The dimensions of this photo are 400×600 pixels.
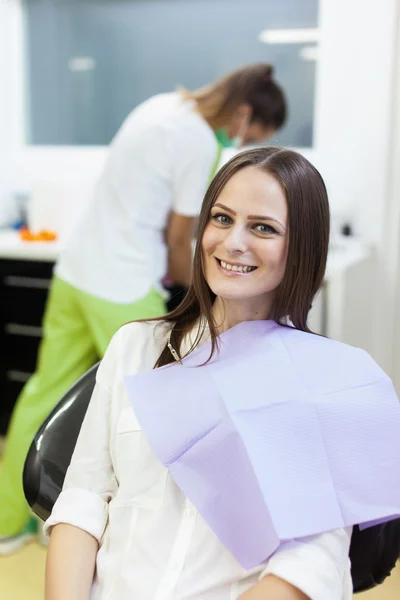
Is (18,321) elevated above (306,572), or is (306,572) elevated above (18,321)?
(306,572)

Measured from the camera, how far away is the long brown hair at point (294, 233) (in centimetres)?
103

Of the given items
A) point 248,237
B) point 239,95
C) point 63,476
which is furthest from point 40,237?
point 248,237

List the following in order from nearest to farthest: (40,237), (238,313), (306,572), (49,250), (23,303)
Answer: (306,572) → (238,313) → (49,250) → (23,303) → (40,237)

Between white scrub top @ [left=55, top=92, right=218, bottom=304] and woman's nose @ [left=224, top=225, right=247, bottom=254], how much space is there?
86 centimetres

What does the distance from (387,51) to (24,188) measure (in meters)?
→ 1.55

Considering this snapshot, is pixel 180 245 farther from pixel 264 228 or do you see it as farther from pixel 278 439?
pixel 278 439

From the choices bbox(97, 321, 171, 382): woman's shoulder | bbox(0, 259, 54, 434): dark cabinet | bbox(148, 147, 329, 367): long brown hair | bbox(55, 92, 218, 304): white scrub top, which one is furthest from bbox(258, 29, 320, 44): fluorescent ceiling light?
bbox(97, 321, 171, 382): woman's shoulder

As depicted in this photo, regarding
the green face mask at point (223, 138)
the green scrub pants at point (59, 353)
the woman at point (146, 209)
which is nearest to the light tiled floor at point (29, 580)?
the green scrub pants at point (59, 353)

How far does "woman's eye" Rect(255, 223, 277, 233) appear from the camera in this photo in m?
1.03

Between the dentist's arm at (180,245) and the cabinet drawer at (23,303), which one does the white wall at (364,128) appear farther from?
the cabinet drawer at (23,303)

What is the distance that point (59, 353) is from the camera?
80.0 inches

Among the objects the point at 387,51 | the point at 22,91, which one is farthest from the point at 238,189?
the point at 22,91

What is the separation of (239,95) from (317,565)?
131 centimetres

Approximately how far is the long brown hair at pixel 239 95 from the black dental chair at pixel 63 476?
955 millimetres
